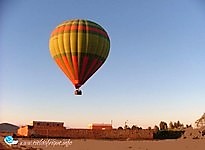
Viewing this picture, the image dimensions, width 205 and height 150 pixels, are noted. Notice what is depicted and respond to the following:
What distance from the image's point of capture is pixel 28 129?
2156 inches

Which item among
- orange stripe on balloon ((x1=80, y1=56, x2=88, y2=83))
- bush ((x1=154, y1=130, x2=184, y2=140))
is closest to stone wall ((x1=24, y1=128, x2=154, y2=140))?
bush ((x1=154, y1=130, x2=184, y2=140))

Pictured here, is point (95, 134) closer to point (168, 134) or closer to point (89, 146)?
point (168, 134)

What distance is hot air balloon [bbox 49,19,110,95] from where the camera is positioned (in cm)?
3484

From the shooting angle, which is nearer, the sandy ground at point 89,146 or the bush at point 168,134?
the sandy ground at point 89,146

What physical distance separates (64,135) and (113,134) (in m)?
9.18

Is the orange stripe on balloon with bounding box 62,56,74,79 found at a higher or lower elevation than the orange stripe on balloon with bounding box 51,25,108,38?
lower

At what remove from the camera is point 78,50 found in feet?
115

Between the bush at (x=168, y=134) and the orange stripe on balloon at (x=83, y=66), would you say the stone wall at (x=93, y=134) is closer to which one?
the bush at (x=168, y=134)

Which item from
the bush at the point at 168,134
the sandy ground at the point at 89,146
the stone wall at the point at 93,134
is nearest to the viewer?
the sandy ground at the point at 89,146

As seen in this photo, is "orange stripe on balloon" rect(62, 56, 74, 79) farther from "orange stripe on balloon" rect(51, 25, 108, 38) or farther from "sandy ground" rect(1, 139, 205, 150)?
"sandy ground" rect(1, 139, 205, 150)

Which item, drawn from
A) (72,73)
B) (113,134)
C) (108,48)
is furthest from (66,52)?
(113,134)

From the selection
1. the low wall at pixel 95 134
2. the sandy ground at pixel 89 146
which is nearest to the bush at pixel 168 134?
the low wall at pixel 95 134

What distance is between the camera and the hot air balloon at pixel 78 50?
114 feet

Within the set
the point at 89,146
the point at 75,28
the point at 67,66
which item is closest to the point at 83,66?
the point at 67,66
